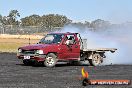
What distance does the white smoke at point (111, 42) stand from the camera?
85.7ft

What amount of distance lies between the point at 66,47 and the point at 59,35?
0.73 metres

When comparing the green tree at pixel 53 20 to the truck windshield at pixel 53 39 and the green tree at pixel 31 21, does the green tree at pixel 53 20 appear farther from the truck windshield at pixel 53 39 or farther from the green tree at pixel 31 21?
the truck windshield at pixel 53 39

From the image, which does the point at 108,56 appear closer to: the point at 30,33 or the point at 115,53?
the point at 115,53

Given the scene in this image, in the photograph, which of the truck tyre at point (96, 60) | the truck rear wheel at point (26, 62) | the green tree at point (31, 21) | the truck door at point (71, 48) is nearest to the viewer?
the truck rear wheel at point (26, 62)

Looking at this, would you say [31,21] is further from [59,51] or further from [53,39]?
[59,51]

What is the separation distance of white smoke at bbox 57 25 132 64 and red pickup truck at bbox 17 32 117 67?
1187mm

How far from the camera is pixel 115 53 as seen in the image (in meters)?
26.8

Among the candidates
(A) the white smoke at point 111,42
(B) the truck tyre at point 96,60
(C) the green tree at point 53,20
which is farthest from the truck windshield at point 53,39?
(C) the green tree at point 53,20

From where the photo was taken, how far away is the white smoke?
26.1 meters

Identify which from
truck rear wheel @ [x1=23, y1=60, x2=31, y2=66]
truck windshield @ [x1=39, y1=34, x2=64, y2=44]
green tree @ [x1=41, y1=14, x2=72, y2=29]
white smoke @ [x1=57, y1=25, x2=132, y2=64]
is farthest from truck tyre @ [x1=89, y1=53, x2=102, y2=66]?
green tree @ [x1=41, y1=14, x2=72, y2=29]

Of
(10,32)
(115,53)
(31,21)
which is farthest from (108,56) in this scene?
(31,21)

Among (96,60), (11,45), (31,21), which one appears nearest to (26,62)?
(96,60)

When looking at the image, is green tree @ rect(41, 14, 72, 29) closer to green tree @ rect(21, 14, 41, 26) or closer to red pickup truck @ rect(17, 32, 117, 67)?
green tree @ rect(21, 14, 41, 26)

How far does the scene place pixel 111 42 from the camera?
27609 millimetres
